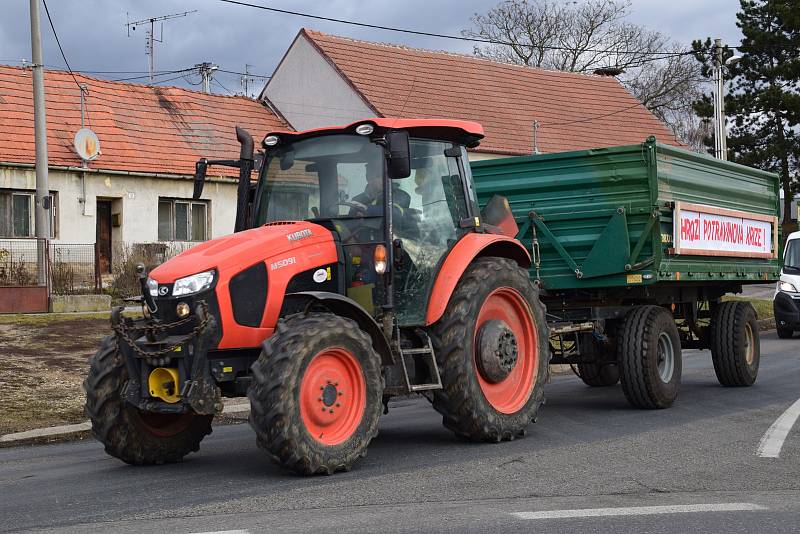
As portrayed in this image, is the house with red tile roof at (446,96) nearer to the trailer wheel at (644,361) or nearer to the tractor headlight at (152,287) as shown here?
the trailer wheel at (644,361)

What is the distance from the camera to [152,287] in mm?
7930

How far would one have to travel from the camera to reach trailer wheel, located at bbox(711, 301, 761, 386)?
1335cm

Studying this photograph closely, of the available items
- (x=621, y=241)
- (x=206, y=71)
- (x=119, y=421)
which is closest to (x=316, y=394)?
(x=119, y=421)

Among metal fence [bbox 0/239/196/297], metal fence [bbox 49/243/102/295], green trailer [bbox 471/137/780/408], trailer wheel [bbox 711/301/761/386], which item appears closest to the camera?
green trailer [bbox 471/137/780/408]

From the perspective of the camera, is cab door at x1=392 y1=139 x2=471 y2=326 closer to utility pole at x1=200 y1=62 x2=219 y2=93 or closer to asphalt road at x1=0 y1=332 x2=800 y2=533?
asphalt road at x1=0 y1=332 x2=800 y2=533

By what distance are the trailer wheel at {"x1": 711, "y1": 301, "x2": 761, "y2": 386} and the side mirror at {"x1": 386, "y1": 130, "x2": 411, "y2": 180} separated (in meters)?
6.51

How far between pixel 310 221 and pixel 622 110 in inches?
1427

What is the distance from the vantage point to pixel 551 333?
426 inches

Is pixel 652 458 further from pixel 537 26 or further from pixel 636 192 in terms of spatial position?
pixel 537 26

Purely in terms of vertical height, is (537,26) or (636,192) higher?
(537,26)

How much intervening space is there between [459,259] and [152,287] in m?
2.49

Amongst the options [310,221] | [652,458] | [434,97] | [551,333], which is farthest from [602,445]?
[434,97]

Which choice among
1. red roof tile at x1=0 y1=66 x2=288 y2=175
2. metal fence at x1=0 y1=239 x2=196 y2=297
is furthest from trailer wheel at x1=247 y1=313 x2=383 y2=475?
red roof tile at x1=0 y1=66 x2=288 y2=175

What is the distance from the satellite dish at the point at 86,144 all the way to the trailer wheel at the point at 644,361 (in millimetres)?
18797
